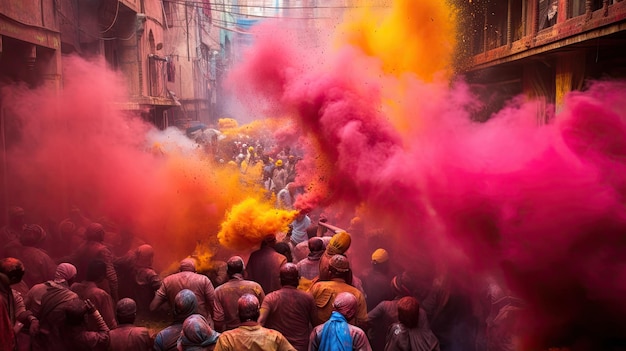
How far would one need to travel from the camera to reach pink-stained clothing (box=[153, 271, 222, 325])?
6.44m

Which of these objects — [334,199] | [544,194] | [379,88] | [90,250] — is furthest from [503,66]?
[90,250]

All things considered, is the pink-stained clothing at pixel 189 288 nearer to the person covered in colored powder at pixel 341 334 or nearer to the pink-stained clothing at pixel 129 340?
the pink-stained clothing at pixel 129 340

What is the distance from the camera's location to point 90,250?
780cm

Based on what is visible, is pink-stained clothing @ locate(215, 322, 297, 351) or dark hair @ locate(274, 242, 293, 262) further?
dark hair @ locate(274, 242, 293, 262)

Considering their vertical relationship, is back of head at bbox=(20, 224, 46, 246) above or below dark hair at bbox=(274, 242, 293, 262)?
above

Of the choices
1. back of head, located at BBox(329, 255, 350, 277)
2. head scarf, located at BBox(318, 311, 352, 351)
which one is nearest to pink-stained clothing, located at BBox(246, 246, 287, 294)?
back of head, located at BBox(329, 255, 350, 277)

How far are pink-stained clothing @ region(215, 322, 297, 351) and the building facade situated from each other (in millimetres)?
6029

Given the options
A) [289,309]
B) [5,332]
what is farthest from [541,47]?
[5,332]

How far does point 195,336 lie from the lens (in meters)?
4.78

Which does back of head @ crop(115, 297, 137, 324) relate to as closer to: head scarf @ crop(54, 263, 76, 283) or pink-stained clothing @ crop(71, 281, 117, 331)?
pink-stained clothing @ crop(71, 281, 117, 331)

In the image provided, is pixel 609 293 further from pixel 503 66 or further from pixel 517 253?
pixel 503 66

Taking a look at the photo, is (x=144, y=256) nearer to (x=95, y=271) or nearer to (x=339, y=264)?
(x=95, y=271)

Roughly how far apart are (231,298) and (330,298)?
1111mm

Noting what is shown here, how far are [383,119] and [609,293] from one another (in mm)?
4114
